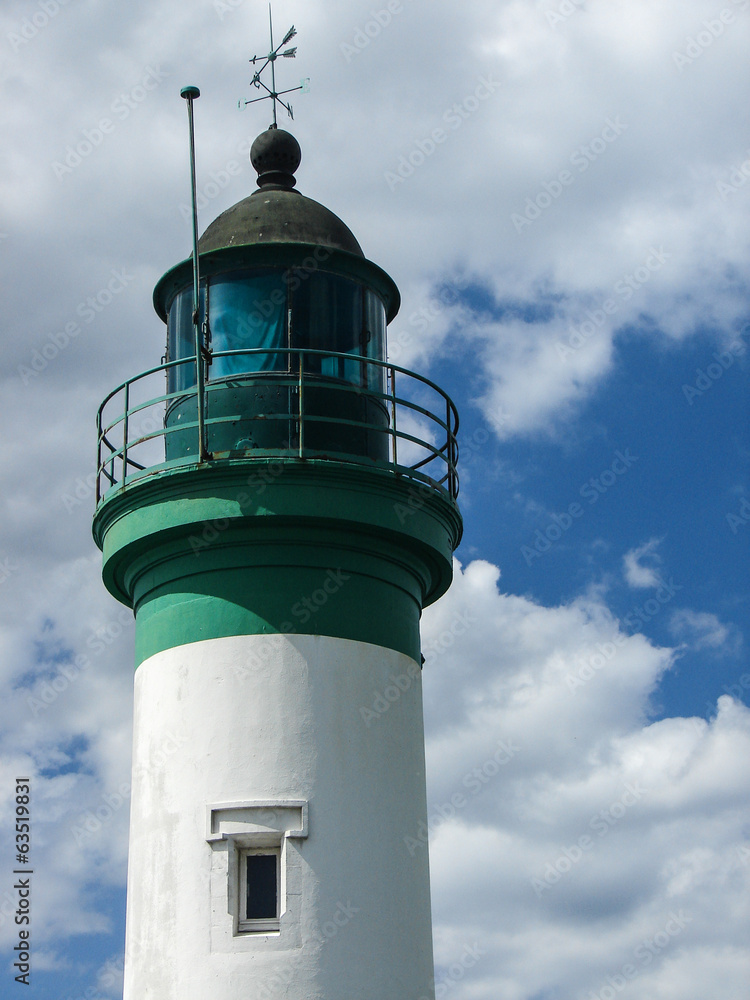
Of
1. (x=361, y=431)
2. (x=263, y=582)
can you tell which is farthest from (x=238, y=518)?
(x=361, y=431)

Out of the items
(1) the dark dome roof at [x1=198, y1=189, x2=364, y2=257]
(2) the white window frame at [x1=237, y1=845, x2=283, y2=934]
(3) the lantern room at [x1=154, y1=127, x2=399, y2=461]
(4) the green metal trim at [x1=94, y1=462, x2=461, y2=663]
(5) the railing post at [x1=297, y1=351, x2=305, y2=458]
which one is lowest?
(2) the white window frame at [x1=237, y1=845, x2=283, y2=934]

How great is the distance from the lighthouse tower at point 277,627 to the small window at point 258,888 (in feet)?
0.06

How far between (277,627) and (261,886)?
227cm

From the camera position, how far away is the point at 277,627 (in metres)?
12.8

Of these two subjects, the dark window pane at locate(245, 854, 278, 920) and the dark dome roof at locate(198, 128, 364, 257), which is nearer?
the dark window pane at locate(245, 854, 278, 920)

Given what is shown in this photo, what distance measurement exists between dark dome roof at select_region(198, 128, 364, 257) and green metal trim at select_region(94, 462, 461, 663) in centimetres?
260

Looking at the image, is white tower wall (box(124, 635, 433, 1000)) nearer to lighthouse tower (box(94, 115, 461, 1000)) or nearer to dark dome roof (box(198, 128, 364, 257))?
lighthouse tower (box(94, 115, 461, 1000))

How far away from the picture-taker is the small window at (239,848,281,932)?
1209 cm

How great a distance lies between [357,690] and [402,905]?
6.35 feet

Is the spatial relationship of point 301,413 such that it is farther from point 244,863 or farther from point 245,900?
point 245,900

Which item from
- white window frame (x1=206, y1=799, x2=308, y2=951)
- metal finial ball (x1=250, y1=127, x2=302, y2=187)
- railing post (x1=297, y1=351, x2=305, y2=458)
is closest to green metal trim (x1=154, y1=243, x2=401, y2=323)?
railing post (x1=297, y1=351, x2=305, y2=458)

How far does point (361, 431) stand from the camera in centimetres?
1380

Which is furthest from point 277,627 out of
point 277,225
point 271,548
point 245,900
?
point 277,225

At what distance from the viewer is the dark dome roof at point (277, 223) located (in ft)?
46.3
